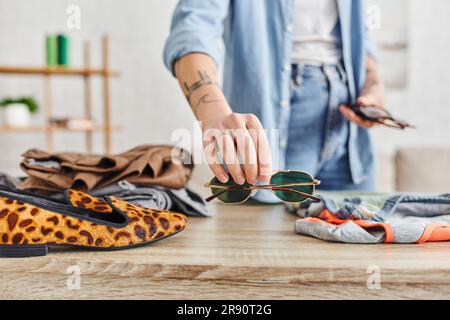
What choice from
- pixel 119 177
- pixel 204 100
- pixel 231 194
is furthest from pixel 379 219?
pixel 119 177

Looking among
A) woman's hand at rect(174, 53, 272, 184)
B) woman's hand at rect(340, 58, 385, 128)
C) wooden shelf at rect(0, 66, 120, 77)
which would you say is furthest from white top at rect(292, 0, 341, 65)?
wooden shelf at rect(0, 66, 120, 77)

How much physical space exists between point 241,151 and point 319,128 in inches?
27.2

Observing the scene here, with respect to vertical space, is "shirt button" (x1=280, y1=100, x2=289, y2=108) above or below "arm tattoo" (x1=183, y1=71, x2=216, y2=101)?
below

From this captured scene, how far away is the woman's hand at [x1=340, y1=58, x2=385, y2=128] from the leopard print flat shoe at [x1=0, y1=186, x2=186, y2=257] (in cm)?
60

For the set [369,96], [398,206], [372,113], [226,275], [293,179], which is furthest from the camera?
[369,96]

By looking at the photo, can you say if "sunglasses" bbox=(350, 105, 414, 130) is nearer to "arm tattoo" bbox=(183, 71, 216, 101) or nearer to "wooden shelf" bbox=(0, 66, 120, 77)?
"arm tattoo" bbox=(183, 71, 216, 101)

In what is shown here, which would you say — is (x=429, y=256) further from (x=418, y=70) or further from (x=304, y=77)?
(x=418, y=70)

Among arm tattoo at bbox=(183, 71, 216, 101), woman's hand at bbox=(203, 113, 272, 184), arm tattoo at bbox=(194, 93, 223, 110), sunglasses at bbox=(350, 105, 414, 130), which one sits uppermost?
arm tattoo at bbox=(183, 71, 216, 101)

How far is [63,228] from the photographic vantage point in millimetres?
692

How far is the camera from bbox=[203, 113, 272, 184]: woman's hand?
2.35ft

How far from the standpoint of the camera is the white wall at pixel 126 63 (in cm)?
427

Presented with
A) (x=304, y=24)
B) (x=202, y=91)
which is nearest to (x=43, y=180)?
(x=202, y=91)

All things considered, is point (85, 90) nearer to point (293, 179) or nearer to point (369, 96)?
point (369, 96)

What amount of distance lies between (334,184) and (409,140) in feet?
10.0
